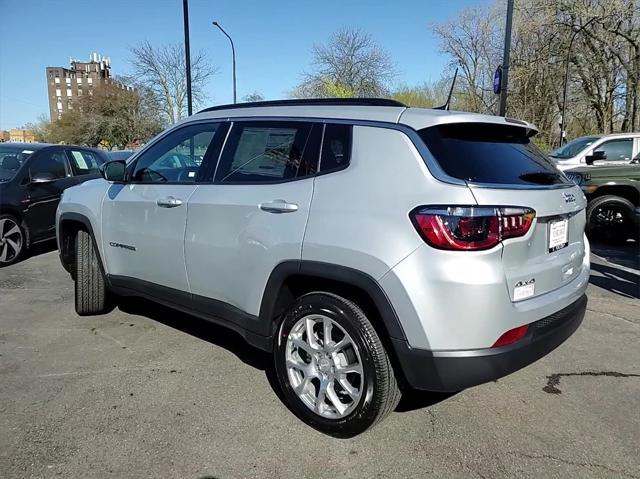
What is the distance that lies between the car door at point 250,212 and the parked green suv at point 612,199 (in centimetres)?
641

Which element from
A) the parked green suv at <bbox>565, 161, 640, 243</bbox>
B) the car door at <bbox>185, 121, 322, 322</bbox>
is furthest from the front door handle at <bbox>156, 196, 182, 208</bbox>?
the parked green suv at <bbox>565, 161, 640, 243</bbox>

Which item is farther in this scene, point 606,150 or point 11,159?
point 606,150

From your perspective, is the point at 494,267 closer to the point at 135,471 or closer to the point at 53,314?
the point at 135,471

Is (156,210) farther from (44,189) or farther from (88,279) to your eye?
(44,189)

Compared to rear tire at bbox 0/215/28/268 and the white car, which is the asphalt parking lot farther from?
the white car

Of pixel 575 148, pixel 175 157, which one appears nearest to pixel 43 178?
pixel 175 157

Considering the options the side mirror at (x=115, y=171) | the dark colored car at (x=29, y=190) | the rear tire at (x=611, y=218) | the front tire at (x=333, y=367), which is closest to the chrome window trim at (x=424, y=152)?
the front tire at (x=333, y=367)

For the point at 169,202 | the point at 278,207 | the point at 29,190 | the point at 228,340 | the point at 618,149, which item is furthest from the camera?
the point at 618,149

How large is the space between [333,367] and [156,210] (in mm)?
1792

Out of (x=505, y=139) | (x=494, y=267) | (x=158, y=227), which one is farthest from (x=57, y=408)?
(x=505, y=139)

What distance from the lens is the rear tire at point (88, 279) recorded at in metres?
4.35

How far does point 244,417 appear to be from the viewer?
2914mm

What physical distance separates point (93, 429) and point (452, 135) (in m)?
2.55

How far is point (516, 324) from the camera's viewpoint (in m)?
2.37
